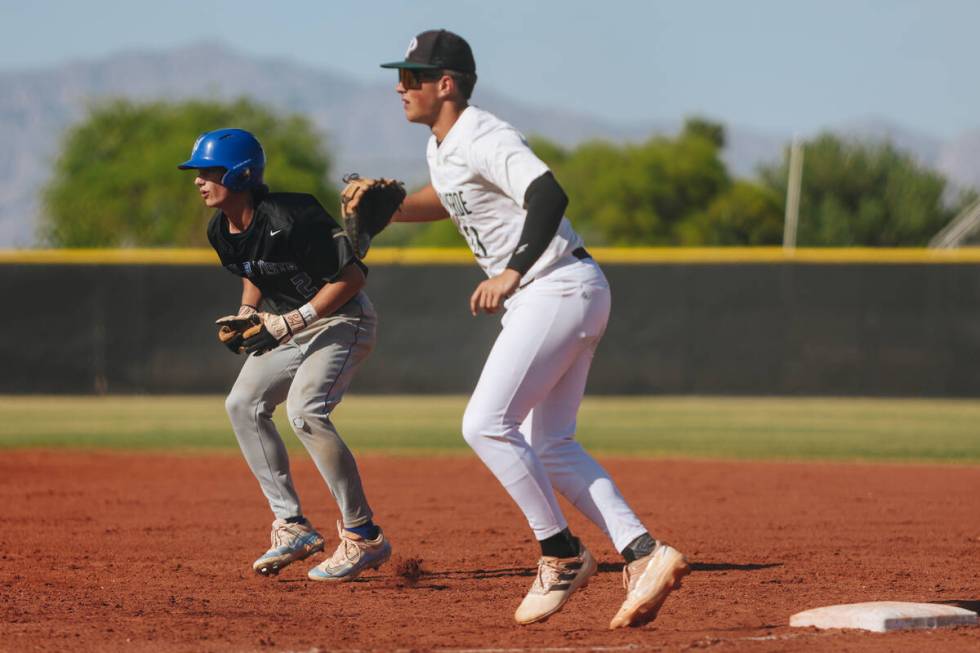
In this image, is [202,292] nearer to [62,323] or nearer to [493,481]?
[62,323]

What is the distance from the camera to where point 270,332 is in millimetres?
5375

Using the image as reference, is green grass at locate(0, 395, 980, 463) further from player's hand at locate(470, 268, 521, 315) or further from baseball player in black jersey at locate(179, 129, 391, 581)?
player's hand at locate(470, 268, 521, 315)

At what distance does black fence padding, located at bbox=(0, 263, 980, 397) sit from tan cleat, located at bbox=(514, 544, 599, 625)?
1378 centimetres

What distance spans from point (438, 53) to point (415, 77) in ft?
0.37

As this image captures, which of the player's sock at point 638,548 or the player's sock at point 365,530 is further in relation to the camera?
the player's sock at point 365,530

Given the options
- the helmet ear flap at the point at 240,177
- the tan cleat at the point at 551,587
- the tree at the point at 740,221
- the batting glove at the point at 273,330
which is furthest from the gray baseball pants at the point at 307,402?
the tree at the point at 740,221

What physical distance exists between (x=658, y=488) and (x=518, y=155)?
5.36m

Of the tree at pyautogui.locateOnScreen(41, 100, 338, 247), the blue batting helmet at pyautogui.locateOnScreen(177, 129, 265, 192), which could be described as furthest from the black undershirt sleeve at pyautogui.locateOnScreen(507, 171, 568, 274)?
the tree at pyautogui.locateOnScreen(41, 100, 338, 247)

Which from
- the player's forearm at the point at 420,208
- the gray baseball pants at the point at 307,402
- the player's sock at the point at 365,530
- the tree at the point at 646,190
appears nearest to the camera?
the player's forearm at the point at 420,208

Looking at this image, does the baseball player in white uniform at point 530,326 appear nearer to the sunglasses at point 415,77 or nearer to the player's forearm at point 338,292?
the sunglasses at point 415,77

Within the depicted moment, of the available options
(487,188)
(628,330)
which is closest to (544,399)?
(487,188)

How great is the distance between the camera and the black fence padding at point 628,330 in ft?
59.1

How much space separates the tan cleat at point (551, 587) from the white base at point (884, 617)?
73 centimetres

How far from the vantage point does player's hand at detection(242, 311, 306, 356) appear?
5.37 meters
